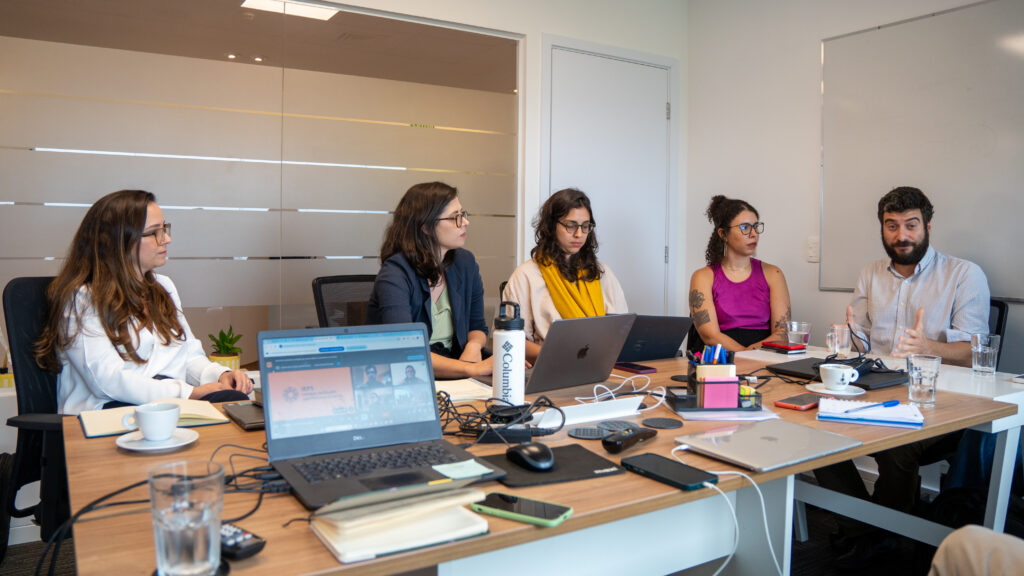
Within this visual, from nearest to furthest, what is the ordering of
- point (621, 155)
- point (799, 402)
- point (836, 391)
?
1. point (799, 402)
2. point (836, 391)
3. point (621, 155)

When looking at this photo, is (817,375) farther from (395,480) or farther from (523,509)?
(395,480)

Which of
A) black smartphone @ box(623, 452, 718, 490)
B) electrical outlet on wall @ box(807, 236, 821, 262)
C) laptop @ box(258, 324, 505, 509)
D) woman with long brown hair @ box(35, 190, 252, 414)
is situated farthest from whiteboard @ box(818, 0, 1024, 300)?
woman with long brown hair @ box(35, 190, 252, 414)

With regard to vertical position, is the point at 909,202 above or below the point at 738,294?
above

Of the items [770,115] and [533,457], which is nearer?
[533,457]

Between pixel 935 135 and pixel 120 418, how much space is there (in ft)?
11.4

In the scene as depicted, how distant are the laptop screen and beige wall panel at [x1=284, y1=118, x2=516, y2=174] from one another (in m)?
2.44

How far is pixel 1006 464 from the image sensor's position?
2041mm

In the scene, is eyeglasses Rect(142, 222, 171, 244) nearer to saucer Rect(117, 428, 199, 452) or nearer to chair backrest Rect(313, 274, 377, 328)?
chair backrest Rect(313, 274, 377, 328)

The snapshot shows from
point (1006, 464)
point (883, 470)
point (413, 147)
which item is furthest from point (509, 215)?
point (1006, 464)

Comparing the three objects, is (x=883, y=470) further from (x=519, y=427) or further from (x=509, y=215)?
(x=509, y=215)

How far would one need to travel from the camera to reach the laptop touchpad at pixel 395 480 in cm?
107

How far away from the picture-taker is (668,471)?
4.08ft

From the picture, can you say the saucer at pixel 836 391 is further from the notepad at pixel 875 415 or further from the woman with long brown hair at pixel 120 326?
the woman with long brown hair at pixel 120 326

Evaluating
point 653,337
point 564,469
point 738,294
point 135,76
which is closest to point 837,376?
point 653,337
